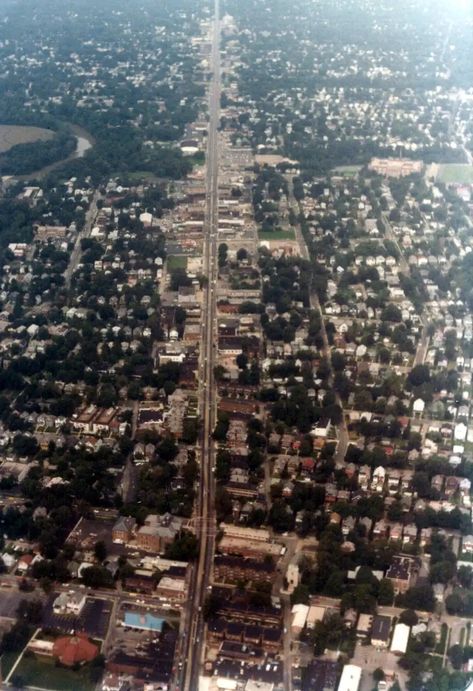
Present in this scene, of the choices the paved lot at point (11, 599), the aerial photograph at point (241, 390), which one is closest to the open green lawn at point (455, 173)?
the aerial photograph at point (241, 390)

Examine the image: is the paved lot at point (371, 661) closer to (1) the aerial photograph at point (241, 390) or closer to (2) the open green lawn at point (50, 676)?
(1) the aerial photograph at point (241, 390)

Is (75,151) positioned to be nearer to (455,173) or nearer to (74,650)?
(455,173)

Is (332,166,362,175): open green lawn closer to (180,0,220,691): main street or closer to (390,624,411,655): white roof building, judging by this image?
(180,0,220,691): main street

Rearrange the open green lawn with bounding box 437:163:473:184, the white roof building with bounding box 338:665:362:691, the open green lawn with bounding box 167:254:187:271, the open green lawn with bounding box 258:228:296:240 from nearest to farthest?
the white roof building with bounding box 338:665:362:691 → the open green lawn with bounding box 167:254:187:271 → the open green lawn with bounding box 258:228:296:240 → the open green lawn with bounding box 437:163:473:184

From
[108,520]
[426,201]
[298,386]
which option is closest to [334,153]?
[426,201]

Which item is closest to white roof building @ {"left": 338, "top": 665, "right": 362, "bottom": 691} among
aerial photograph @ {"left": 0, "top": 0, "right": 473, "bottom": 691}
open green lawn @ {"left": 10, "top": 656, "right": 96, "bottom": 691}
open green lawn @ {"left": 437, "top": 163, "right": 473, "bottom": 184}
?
aerial photograph @ {"left": 0, "top": 0, "right": 473, "bottom": 691}
